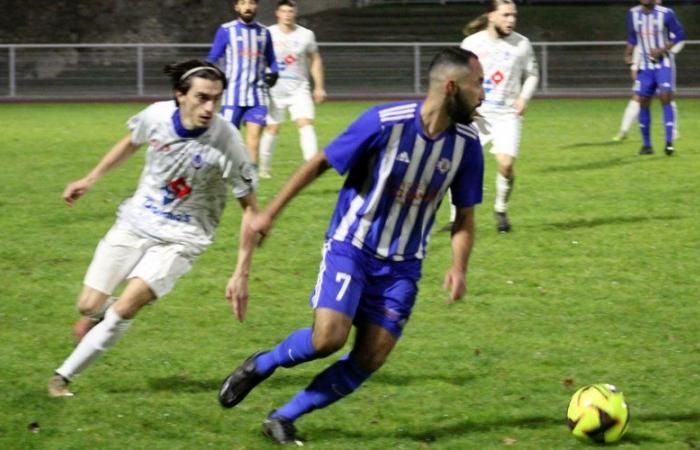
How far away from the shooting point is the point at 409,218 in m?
5.97

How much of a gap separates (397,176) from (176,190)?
1620 mm

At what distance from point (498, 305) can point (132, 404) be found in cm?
327

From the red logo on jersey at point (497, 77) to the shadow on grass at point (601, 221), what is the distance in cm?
149

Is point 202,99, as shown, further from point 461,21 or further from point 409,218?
point 461,21

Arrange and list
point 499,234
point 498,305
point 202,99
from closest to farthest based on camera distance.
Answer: point 202,99 → point 498,305 → point 499,234

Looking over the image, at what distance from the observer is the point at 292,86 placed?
15.7 m

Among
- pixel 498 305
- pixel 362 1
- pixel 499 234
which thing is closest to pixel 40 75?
pixel 362 1

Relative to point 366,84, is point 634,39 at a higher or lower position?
higher

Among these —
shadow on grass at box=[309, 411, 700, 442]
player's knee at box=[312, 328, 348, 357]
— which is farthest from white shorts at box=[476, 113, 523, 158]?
player's knee at box=[312, 328, 348, 357]

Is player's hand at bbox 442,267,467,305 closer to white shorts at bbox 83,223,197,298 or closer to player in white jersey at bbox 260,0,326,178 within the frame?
white shorts at bbox 83,223,197,298

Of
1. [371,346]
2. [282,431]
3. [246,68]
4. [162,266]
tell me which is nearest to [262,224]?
[371,346]

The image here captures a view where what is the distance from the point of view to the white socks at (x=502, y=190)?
1194 centimetres

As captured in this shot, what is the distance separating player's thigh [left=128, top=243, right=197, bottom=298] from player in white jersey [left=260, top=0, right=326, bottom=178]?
837cm

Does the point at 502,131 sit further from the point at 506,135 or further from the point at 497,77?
the point at 497,77
